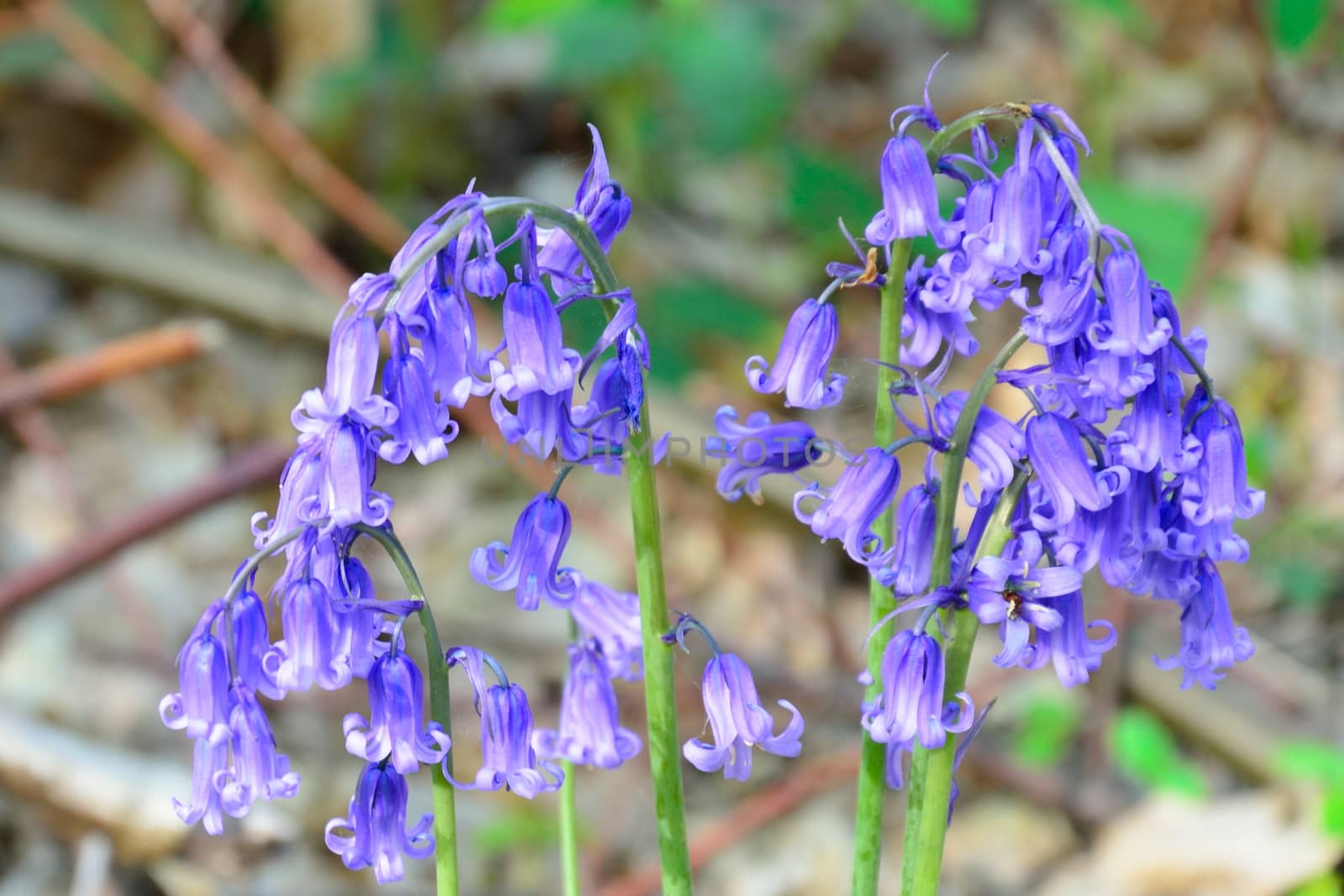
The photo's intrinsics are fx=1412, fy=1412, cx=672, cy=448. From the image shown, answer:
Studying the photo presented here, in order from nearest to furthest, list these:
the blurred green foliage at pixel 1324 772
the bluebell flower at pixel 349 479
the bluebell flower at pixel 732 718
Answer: the bluebell flower at pixel 349 479 → the bluebell flower at pixel 732 718 → the blurred green foliage at pixel 1324 772

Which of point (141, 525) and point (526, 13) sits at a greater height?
point (526, 13)

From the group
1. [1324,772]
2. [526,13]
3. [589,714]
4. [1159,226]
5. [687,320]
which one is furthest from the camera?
[687,320]

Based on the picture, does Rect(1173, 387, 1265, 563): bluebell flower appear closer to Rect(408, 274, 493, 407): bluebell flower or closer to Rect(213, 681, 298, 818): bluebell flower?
Rect(408, 274, 493, 407): bluebell flower

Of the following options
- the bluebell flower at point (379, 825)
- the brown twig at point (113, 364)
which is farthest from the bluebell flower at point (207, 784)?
the brown twig at point (113, 364)

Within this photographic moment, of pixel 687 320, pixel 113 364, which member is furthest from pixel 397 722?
pixel 687 320

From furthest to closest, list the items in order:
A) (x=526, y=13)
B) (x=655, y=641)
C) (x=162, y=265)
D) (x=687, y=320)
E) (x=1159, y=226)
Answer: (x=162, y=265), (x=687, y=320), (x=1159, y=226), (x=526, y=13), (x=655, y=641)

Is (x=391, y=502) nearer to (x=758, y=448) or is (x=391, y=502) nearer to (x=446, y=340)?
(x=446, y=340)

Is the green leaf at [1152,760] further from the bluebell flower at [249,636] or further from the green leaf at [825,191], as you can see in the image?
the bluebell flower at [249,636]
